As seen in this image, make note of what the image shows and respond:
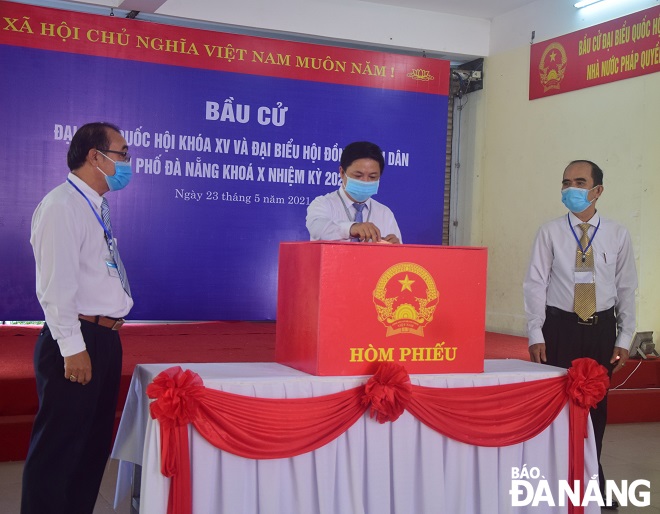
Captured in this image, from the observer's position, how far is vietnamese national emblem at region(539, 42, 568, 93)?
722 centimetres

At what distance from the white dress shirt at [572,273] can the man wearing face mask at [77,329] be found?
180 cm

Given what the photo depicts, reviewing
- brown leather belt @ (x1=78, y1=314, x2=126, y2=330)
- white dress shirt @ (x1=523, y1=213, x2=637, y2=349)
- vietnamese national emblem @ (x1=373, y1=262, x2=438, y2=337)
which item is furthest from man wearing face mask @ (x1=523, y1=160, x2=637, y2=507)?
brown leather belt @ (x1=78, y1=314, x2=126, y2=330)

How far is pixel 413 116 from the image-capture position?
7.83 metres

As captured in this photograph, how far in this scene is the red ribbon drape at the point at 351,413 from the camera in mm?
2197

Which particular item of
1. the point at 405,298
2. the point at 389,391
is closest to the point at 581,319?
the point at 405,298

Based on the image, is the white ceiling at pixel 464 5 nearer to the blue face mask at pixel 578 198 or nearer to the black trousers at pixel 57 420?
the blue face mask at pixel 578 198

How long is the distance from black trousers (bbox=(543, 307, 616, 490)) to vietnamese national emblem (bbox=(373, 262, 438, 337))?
1129 millimetres

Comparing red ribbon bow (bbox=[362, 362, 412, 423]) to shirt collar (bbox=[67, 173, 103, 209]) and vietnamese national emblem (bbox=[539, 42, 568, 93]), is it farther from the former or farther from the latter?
vietnamese national emblem (bbox=[539, 42, 568, 93])

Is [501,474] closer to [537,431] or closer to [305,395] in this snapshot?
[537,431]

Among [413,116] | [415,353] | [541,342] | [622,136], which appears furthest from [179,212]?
[415,353]

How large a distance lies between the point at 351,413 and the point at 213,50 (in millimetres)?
5259

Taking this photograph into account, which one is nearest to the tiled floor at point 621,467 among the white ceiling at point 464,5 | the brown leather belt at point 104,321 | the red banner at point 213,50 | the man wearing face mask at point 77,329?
the man wearing face mask at point 77,329

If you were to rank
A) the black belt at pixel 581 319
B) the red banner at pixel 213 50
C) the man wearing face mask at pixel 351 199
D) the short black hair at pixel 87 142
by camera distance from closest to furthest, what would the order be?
the short black hair at pixel 87 142 < the man wearing face mask at pixel 351 199 < the black belt at pixel 581 319 < the red banner at pixel 213 50

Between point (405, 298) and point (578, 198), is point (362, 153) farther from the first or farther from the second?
point (578, 198)
